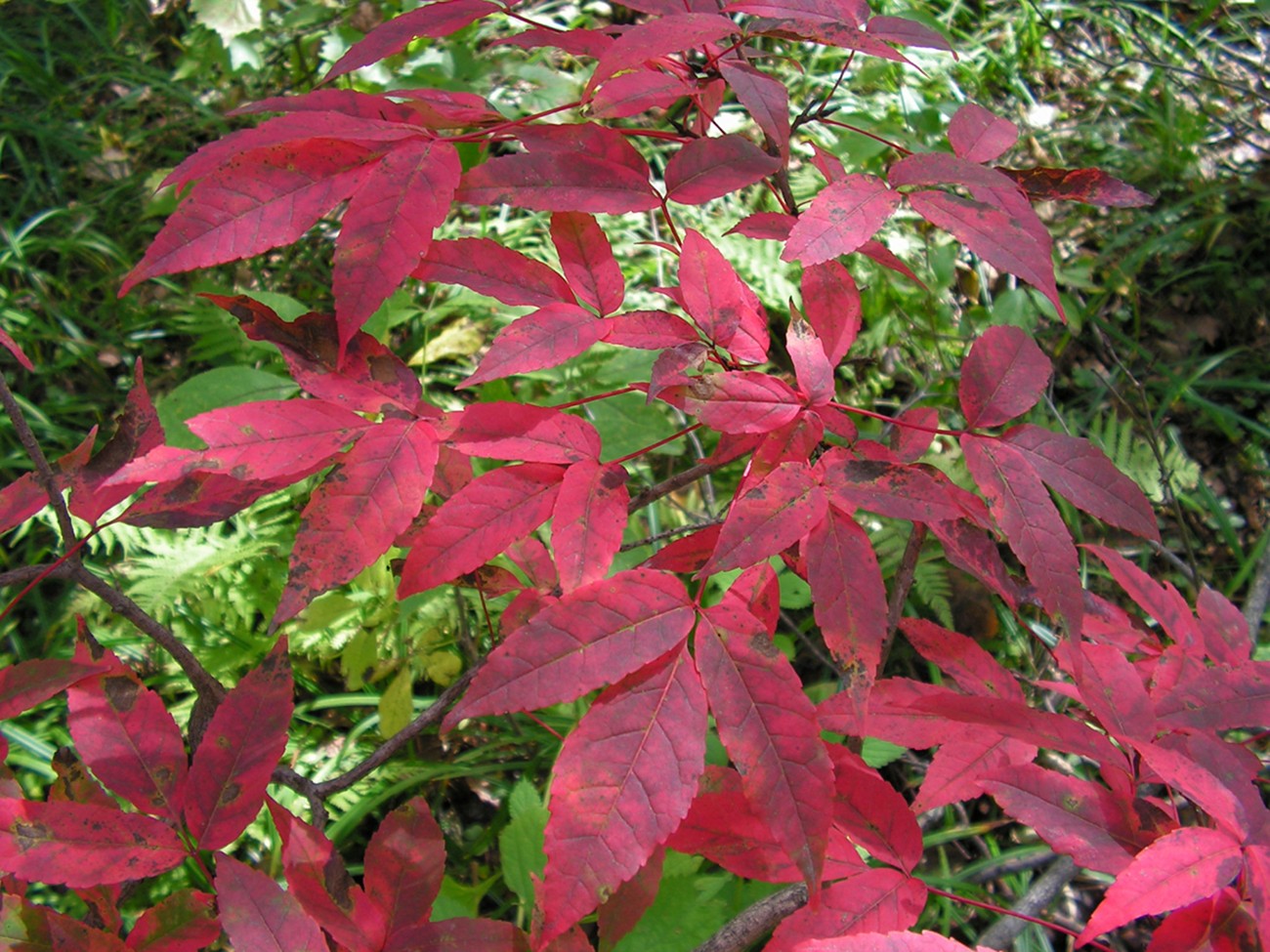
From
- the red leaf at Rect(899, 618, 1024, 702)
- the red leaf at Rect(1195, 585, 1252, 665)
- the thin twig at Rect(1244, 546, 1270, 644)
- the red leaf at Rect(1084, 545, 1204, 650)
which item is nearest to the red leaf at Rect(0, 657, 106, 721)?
the red leaf at Rect(899, 618, 1024, 702)

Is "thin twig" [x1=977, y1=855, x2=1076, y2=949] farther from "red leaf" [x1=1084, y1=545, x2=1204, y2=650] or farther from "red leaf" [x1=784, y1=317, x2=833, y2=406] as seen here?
"red leaf" [x1=784, y1=317, x2=833, y2=406]

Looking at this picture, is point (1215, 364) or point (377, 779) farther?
point (1215, 364)

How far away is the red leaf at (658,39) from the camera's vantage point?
2.70ft

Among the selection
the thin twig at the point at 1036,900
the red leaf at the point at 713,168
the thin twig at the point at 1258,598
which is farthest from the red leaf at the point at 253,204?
the thin twig at the point at 1258,598

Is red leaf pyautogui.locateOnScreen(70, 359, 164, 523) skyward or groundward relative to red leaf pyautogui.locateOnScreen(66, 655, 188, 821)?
skyward

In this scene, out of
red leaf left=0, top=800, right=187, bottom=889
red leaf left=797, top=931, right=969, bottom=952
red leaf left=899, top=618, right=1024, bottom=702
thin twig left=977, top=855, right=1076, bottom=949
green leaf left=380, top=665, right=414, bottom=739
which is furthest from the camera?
green leaf left=380, top=665, right=414, bottom=739

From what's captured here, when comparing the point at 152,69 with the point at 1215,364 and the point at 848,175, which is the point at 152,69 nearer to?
the point at 848,175

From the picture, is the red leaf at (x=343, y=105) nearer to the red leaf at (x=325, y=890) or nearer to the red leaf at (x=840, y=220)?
the red leaf at (x=840, y=220)

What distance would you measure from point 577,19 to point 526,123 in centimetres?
231

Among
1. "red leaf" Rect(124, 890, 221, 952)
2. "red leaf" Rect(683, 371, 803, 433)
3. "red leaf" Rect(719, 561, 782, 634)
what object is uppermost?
"red leaf" Rect(683, 371, 803, 433)

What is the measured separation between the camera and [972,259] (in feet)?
9.11

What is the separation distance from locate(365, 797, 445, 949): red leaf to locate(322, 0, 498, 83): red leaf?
2.54 ft

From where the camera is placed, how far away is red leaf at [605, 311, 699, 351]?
943mm

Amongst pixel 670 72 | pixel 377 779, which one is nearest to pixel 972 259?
pixel 670 72
